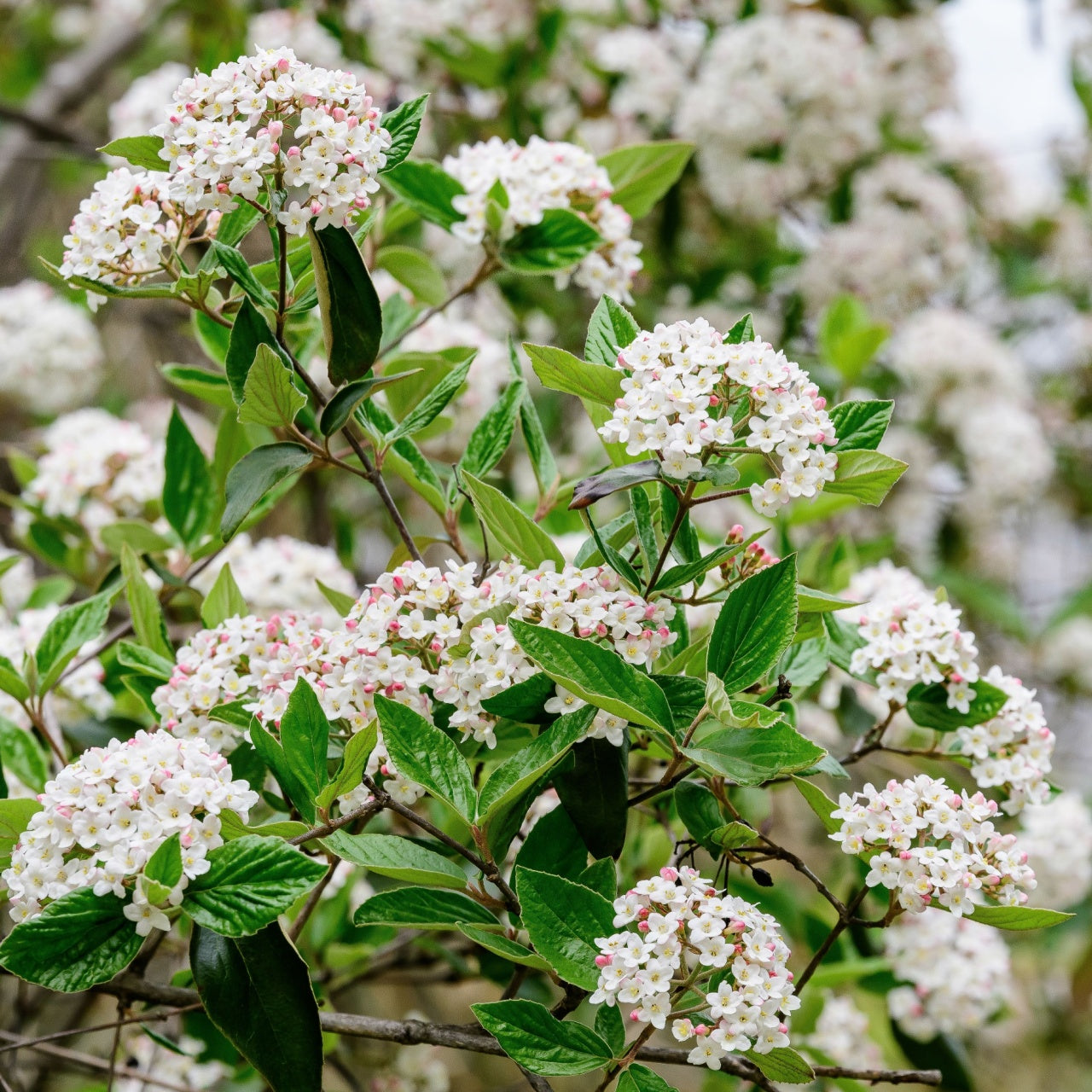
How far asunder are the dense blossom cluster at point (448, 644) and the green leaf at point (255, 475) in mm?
100

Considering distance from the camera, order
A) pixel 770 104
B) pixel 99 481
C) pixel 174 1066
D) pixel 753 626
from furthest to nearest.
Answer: pixel 770 104, pixel 99 481, pixel 174 1066, pixel 753 626

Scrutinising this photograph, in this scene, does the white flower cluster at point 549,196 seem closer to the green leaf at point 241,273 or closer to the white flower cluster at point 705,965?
the green leaf at point 241,273

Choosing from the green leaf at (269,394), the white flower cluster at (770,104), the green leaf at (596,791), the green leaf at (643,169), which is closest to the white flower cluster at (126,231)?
the green leaf at (269,394)

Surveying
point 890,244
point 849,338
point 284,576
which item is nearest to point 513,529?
point 284,576

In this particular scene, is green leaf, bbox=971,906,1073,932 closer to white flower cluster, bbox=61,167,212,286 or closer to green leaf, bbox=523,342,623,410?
green leaf, bbox=523,342,623,410

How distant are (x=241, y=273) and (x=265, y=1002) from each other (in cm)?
47

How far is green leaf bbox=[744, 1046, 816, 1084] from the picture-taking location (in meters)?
0.69

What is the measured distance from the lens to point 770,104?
2.09 meters

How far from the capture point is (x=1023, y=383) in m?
2.78

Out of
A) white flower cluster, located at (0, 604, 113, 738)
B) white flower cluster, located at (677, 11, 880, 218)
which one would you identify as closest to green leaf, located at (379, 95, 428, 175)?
white flower cluster, located at (0, 604, 113, 738)

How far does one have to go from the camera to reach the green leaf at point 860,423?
800 millimetres

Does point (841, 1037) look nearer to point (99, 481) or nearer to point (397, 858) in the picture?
point (397, 858)

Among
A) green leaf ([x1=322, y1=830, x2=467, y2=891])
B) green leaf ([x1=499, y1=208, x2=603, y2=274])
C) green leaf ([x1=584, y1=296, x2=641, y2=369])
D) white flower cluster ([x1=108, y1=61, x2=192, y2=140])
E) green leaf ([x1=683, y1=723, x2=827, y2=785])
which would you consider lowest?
green leaf ([x1=322, y1=830, x2=467, y2=891])

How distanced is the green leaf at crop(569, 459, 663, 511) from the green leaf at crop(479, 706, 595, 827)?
13cm
